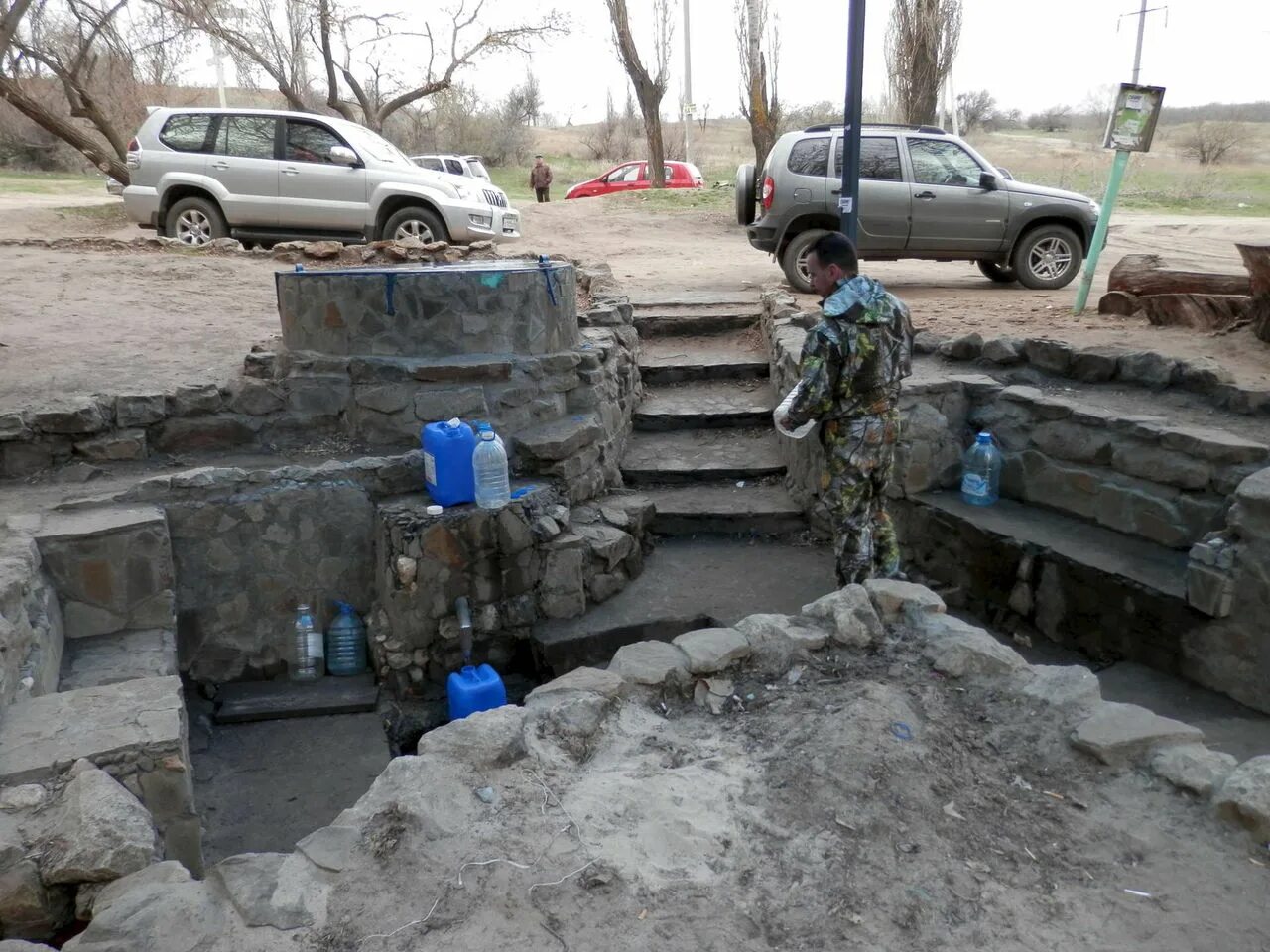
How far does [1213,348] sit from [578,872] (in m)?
5.89

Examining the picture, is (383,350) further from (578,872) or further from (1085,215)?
(1085,215)

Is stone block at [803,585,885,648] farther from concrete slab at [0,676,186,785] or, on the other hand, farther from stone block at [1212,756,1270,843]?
concrete slab at [0,676,186,785]

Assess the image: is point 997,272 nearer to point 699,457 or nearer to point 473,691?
point 699,457

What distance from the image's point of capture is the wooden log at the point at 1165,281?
7.01 meters

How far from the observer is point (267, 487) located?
494cm

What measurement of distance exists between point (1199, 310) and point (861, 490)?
3.77 metres

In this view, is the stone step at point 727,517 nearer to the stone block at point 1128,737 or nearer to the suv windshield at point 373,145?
the stone block at point 1128,737

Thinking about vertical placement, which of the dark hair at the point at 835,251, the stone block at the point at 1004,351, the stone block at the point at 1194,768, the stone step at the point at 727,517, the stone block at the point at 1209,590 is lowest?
the stone step at the point at 727,517

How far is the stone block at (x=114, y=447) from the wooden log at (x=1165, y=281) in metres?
7.10

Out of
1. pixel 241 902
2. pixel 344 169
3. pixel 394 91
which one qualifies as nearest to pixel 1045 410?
pixel 241 902

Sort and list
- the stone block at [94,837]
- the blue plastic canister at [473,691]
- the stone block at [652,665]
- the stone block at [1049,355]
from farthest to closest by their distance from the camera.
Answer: the stone block at [1049,355]
the blue plastic canister at [473,691]
the stone block at [652,665]
the stone block at [94,837]

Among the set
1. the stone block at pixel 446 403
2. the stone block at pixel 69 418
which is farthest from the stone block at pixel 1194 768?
the stone block at pixel 69 418

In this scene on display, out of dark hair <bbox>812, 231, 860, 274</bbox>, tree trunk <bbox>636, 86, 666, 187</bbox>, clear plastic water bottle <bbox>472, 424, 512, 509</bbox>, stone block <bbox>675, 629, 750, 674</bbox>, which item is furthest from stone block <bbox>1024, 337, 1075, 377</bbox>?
tree trunk <bbox>636, 86, 666, 187</bbox>

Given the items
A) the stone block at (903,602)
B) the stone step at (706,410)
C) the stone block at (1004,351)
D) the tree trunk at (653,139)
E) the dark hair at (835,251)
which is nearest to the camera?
the stone block at (903,602)
